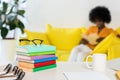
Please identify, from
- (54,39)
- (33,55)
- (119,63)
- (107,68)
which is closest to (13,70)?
(33,55)

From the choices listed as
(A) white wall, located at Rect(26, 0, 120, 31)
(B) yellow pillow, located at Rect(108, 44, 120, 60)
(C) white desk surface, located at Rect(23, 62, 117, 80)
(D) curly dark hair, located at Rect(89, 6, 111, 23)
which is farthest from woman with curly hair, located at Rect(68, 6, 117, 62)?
(C) white desk surface, located at Rect(23, 62, 117, 80)

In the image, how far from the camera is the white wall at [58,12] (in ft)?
14.8

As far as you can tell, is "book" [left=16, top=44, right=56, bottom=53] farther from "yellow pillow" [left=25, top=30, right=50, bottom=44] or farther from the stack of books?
"yellow pillow" [left=25, top=30, right=50, bottom=44]

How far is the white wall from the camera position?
450cm

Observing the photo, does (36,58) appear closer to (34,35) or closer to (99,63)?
(99,63)

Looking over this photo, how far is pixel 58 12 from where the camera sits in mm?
4512

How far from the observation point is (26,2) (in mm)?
4516

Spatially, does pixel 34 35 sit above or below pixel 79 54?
above

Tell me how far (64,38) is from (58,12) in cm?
67

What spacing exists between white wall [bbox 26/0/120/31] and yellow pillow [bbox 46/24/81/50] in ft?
1.47

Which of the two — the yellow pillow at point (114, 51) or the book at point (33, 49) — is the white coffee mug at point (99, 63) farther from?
the yellow pillow at point (114, 51)

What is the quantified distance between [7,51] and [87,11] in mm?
1676

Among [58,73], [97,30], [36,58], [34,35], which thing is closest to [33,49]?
[36,58]

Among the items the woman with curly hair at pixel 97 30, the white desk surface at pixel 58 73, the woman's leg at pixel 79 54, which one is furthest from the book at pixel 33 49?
the woman with curly hair at pixel 97 30
